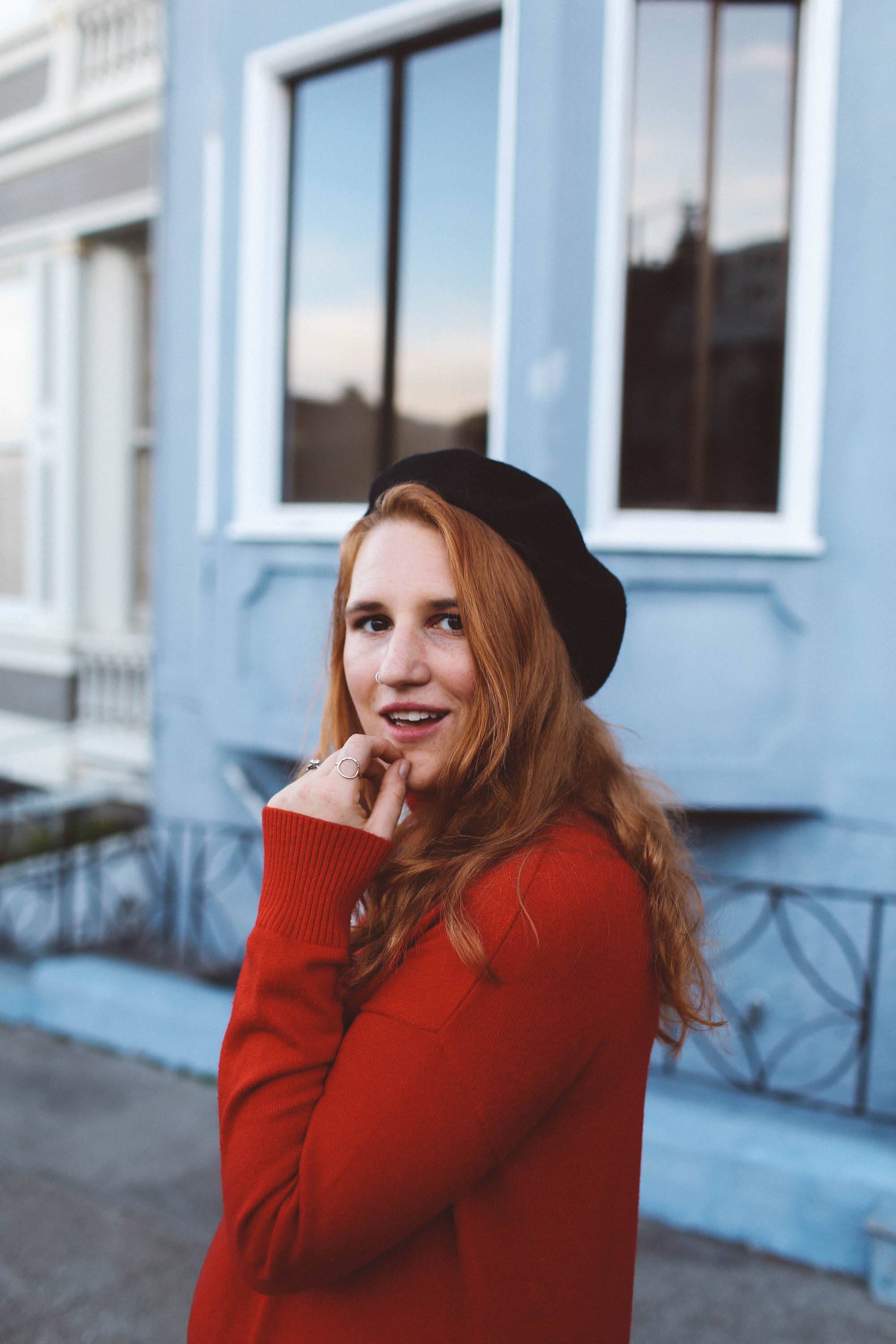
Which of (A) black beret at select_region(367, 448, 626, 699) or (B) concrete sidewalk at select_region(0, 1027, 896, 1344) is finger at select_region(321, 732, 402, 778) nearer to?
(A) black beret at select_region(367, 448, 626, 699)

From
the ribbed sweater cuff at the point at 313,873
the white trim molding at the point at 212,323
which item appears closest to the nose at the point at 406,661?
the ribbed sweater cuff at the point at 313,873

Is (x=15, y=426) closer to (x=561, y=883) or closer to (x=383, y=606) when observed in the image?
(x=383, y=606)

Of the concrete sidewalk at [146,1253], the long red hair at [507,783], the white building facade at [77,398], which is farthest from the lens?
the white building facade at [77,398]

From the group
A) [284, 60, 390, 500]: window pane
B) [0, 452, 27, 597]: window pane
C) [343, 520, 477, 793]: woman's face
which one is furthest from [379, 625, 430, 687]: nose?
[0, 452, 27, 597]: window pane

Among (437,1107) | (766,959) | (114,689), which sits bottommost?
(766,959)

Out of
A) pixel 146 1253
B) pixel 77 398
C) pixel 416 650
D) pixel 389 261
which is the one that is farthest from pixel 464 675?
pixel 77 398

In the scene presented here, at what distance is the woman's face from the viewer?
4.80ft

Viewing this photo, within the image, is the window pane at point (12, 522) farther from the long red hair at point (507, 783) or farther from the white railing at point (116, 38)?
the long red hair at point (507, 783)

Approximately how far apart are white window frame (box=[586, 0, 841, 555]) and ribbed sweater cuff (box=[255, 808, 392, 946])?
307cm

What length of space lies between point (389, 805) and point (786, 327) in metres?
3.63

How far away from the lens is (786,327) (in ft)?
14.2

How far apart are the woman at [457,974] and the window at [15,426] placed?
25.0 feet

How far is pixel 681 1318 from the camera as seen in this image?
9.70 ft

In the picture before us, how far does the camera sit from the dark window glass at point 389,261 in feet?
16.1
